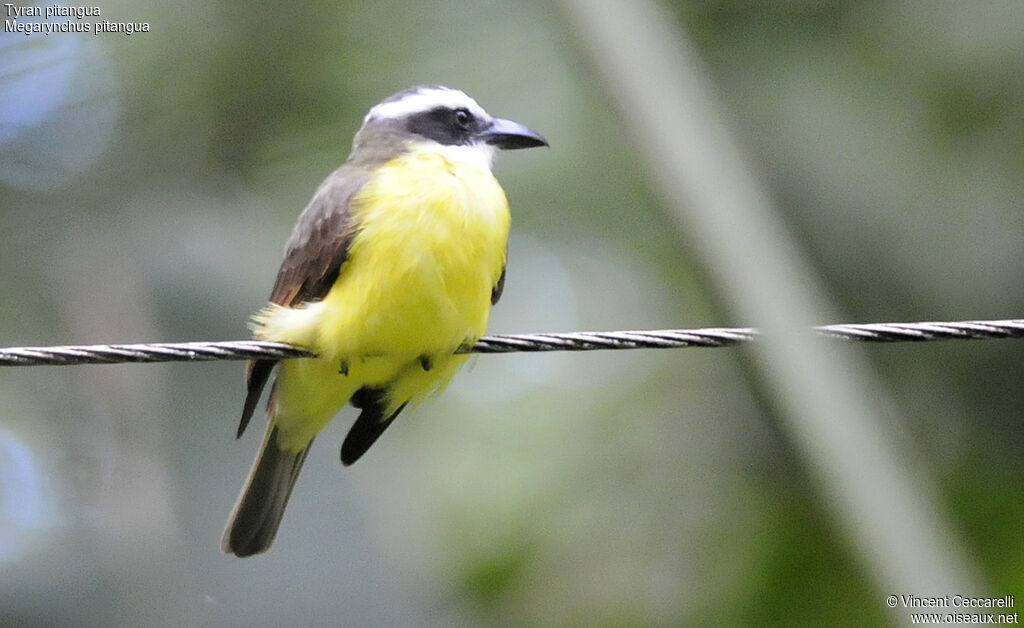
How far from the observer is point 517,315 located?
25.0 feet

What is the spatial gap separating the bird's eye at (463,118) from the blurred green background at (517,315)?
0.95 m

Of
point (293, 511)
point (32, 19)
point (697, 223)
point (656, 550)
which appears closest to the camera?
Answer: point (697, 223)

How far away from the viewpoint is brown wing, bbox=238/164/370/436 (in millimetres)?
4109

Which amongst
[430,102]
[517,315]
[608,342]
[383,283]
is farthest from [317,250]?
[517,315]

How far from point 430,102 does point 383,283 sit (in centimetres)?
112

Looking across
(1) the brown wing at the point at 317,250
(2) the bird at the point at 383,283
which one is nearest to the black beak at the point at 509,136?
(2) the bird at the point at 383,283

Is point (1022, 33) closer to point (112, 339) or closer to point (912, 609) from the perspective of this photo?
point (112, 339)

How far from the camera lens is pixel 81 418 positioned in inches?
240

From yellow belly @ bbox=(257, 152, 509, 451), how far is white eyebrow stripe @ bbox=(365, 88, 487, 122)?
49cm

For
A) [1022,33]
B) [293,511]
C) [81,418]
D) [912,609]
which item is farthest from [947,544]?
[81,418]

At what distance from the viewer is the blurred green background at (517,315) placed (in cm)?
507


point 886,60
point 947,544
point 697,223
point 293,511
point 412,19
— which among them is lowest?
point 293,511

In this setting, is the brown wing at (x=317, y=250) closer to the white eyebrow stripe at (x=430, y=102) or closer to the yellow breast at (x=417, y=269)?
the yellow breast at (x=417, y=269)

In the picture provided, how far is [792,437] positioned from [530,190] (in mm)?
6051
